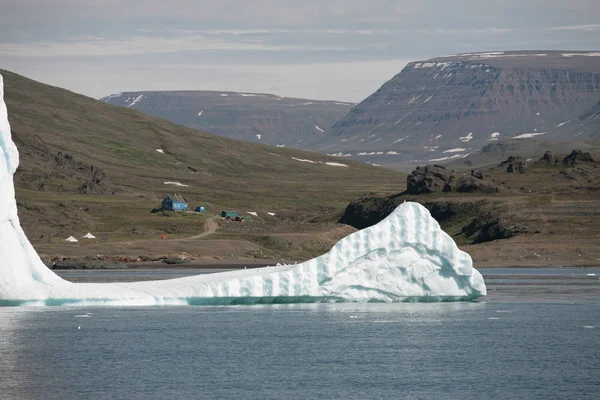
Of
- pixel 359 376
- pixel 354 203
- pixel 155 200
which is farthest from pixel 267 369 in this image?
pixel 155 200

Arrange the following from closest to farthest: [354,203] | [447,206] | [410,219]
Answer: [410,219] → [447,206] → [354,203]

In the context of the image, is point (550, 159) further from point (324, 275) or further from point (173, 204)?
point (324, 275)

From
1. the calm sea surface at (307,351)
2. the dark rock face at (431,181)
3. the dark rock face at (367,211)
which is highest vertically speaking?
the dark rock face at (431,181)

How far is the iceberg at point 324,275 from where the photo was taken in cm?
5581

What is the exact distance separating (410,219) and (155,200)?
14013 cm

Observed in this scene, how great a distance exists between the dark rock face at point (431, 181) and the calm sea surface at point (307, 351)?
10698 centimetres

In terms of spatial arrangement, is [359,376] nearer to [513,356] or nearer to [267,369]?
[267,369]

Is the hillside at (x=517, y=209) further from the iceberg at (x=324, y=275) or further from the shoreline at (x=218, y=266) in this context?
the iceberg at (x=324, y=275)

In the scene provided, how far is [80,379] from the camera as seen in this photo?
39781 mm

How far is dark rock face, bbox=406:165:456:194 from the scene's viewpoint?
173m

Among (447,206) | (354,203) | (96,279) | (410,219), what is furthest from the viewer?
(354,203)

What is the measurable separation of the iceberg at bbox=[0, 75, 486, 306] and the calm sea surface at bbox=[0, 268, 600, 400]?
1193 millimetres

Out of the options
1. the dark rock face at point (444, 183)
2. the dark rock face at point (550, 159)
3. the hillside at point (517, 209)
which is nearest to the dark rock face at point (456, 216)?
the hillside at point (517, 209)

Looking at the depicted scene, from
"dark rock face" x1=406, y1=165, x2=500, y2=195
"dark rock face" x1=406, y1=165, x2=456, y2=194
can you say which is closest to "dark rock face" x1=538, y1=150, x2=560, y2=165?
"dark rock face" x1=406, y1=165, x2=500, y2=195
